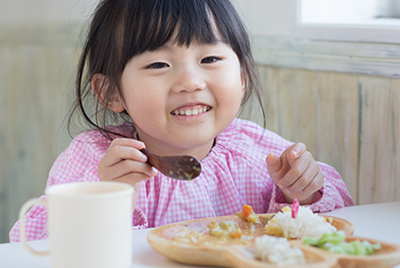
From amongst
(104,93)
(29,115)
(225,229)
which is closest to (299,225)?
(225,229)

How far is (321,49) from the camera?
1.37 m

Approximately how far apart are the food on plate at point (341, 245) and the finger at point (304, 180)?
33 centimetres

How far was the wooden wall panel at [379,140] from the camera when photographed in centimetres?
115

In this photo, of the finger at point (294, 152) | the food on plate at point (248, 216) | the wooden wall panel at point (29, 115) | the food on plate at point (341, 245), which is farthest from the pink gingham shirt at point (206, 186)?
the wooden wall panel at point (29, 115)

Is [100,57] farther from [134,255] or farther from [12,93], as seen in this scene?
[12,93]

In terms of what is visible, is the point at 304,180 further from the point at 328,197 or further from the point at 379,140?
the point at 379,140

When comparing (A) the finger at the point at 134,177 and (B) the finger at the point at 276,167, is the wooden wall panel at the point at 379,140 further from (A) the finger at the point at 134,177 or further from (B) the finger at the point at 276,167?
(A) the finger at the point at 134,177

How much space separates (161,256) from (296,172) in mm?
359

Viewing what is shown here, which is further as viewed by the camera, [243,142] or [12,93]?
[12,93]

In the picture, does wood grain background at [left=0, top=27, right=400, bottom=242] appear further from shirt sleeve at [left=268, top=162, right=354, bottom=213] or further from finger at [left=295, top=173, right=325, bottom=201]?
finger at [left=295, top=173, right=325, bottom=201]

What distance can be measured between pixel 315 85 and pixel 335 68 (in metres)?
0.11

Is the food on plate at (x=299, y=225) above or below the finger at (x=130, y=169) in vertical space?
below

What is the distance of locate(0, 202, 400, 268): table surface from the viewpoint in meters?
0.66

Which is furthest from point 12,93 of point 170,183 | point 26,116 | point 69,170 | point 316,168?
point 316,168
